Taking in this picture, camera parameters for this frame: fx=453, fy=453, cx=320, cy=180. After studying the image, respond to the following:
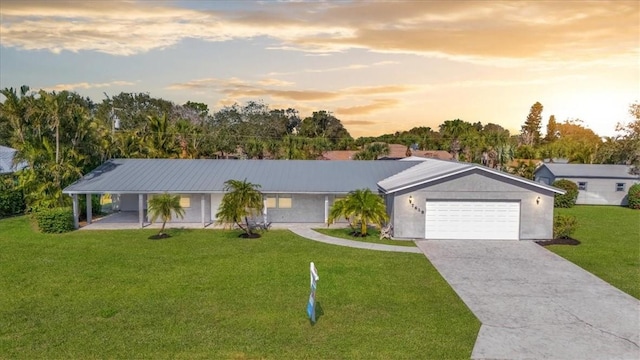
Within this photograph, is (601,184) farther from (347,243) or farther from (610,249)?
(347,243)

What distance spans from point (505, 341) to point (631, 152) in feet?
108

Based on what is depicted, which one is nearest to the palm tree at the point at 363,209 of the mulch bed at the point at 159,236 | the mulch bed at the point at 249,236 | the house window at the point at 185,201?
the mulch bed at the point at 249,236

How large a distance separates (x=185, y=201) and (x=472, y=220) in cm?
1626

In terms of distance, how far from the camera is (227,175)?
2770 centimetres

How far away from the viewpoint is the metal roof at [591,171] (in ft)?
124

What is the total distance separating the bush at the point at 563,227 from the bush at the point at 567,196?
48.8 ft

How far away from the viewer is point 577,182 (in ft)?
125

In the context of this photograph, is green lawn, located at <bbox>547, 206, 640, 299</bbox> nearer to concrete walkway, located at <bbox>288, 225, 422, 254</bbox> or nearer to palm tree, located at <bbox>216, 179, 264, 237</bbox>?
concrete walkway, located at <bbox>288, 225, 422, 254</bbox>

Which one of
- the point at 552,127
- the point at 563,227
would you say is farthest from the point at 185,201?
the point at 552,127

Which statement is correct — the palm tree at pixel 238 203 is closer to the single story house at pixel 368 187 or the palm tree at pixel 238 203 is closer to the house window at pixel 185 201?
the single story house at pixel 368 187

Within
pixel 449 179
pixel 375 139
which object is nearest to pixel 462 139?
pixel 375 139

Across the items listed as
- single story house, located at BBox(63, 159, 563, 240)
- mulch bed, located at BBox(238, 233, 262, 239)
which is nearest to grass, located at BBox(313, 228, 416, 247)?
single story house, located at BBox(63, 159, 563, 240)

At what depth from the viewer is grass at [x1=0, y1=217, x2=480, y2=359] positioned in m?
10.3

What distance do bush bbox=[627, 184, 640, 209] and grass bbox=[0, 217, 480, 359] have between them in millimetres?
26969
